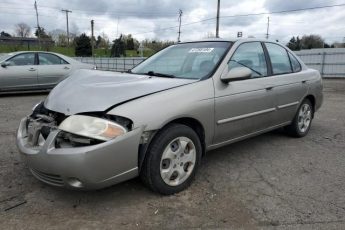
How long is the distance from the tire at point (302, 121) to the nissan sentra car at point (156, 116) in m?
0.72

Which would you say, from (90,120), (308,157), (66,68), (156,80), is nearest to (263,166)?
(308,157)

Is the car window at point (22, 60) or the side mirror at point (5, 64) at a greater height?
the car window at point (22, 60)

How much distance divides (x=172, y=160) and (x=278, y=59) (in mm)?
2580

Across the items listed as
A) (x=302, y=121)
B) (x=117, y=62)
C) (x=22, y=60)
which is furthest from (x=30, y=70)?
(x=117, y=62)

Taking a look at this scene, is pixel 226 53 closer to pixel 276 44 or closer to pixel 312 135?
pixel 276 44

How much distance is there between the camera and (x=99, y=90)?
3.25m

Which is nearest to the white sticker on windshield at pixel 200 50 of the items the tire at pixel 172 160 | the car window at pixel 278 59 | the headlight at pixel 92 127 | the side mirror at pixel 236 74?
the side mirror at pixel 236 74

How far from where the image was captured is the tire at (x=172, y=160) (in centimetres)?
320

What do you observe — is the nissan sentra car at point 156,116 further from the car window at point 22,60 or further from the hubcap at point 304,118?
the car window at point 22,60

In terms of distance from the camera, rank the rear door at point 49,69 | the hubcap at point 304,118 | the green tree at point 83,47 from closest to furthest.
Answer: the hubcap at point 304,118, the rear door at point 49,69, the green tree at point 83,47

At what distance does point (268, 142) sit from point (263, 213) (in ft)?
7.80

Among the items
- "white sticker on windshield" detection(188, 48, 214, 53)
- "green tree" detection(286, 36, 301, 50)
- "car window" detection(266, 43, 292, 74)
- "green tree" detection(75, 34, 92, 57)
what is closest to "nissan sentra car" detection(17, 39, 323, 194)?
"white sticker on windshield" detection(188, 48, 214, 53)

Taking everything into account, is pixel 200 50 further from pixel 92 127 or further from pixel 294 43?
pixel 294 43

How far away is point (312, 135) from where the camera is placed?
19.2 feet
